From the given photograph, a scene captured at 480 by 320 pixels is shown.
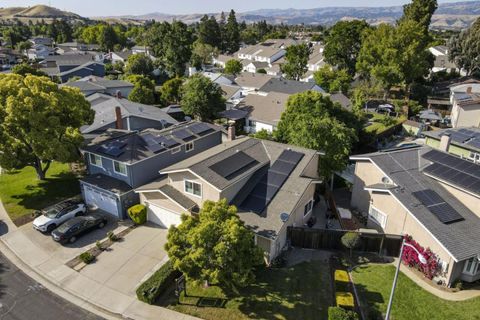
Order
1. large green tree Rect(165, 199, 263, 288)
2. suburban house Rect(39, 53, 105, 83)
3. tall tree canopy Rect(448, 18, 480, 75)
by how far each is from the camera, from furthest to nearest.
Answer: suburban house Rect(39, 53, 105, 83), tall tree canopy Rect(448, 18, 480, 75), large green tree Rect(165, 199, 263, 288)

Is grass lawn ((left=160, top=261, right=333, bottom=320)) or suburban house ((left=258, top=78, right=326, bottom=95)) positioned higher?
suburban house ((left=258, top=78, right=326, bottom=95))

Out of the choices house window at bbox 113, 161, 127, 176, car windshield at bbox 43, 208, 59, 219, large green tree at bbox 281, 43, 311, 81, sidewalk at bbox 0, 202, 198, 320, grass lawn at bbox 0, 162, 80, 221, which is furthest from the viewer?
large green tree at bbox 281, 43, 311, 81

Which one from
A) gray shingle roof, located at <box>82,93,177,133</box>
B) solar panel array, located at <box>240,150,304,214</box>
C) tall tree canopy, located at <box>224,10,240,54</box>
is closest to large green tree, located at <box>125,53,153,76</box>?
gray shingle roof, located at <box>82,93,177,133</box>

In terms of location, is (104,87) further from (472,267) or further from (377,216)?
(472,267)

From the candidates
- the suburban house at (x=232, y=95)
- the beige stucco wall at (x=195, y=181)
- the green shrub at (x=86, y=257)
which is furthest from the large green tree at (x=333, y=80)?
the green shrub at (x=86, y=257)

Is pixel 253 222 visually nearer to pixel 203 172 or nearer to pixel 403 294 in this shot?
pixel 203 172

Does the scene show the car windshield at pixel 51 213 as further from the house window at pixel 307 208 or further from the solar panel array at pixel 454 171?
the solar panel array at pixel 454 171

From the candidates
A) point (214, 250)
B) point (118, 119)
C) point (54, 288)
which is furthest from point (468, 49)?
point (54, 288)

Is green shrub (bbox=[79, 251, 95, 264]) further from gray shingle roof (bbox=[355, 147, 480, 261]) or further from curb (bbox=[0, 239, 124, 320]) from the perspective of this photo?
gray shingle roof (bbox=[355, 147, 480, 261])
